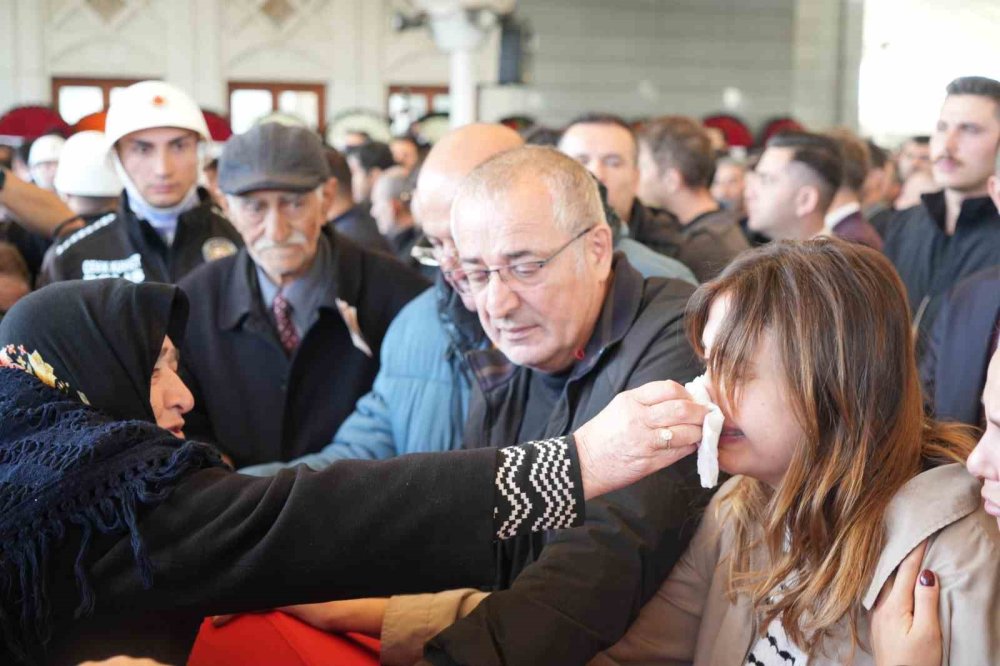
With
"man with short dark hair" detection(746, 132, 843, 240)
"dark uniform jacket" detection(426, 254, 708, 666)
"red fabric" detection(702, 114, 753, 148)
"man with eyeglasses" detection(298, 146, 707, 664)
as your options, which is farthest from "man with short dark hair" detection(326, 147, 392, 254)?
"red fabric" detection(702, 114, 753, 148)

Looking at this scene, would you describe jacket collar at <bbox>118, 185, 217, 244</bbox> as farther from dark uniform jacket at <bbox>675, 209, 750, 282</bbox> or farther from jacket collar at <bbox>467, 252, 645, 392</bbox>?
jacket collar at <bbox>467, 252, 645, 392</bbox>

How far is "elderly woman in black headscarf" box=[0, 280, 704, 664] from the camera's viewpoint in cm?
176

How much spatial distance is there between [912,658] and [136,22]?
727 inches

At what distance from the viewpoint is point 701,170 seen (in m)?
5.80

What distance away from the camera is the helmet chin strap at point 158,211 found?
4398 millimetres

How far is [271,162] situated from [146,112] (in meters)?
0.94

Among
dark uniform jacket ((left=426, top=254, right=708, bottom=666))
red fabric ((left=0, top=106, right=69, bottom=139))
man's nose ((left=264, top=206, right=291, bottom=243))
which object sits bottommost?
dark uniform jacket ((left=426, top=254, right=708, bottom=666))

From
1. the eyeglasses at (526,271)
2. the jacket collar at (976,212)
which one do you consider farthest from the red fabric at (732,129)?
the eyeglasses at (526,271)

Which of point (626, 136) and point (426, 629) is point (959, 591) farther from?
point (626, 136)

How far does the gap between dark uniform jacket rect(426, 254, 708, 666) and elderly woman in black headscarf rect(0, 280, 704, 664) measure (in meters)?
0.18

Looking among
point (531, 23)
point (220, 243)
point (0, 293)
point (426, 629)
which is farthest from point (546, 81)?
point (426, 629)

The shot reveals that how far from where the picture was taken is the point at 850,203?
18.7 ft

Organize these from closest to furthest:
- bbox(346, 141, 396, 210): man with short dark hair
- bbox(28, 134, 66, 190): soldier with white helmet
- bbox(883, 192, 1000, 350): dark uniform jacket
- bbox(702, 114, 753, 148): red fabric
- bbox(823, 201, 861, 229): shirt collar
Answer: bbox(883, 192, 1000, 350): dark uniform jacket < bbox(823, 201, 861, 229): shirt collar < bbox(28, 134, 66, 190): soldier with white helmet < bbox(346, 141, 396, 210): man with short dark hair < bbox(702, 114, 753, 148): red fabric

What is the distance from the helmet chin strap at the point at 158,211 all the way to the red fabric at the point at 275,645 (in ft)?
8.21
